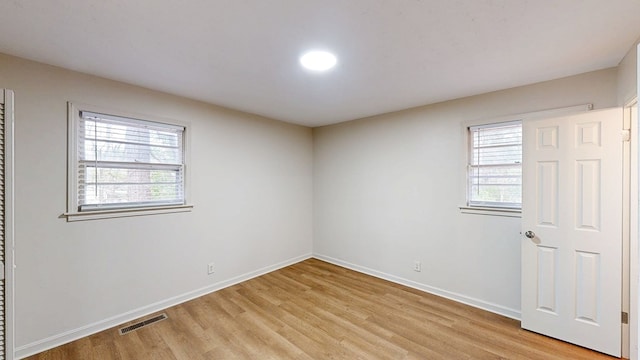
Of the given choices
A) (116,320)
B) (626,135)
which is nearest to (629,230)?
(626,135)

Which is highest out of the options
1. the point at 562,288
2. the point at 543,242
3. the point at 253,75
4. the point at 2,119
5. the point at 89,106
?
Result: the point at 253,75

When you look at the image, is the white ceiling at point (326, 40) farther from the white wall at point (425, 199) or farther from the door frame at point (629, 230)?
the door frame at point (629, 230)

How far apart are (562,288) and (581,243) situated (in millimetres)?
423

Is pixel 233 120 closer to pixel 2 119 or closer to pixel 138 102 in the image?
pixel 138 102

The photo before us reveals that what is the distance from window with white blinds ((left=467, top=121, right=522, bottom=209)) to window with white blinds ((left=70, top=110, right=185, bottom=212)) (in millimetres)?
3314

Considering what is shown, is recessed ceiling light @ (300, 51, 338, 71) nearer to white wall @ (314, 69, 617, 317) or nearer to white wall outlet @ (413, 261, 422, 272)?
white wall @ (314, 69, 617, 317)

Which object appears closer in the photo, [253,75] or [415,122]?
[253,75]

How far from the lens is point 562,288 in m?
2.22

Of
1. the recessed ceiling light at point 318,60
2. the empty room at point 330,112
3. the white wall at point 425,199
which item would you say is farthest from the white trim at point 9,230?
the white wall at point 425,199

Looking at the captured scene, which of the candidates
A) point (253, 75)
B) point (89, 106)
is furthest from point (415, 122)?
point (89, 106)

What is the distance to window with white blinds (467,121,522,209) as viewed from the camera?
8.64 ft

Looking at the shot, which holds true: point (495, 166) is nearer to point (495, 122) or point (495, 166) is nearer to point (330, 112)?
point (495, 122)

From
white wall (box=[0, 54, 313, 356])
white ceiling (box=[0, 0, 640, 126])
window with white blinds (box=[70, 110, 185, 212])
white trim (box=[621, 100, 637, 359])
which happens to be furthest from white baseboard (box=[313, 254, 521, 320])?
window with white blinds (box=[70, 110, 185, 212])

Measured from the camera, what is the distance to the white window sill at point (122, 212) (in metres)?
2.25
